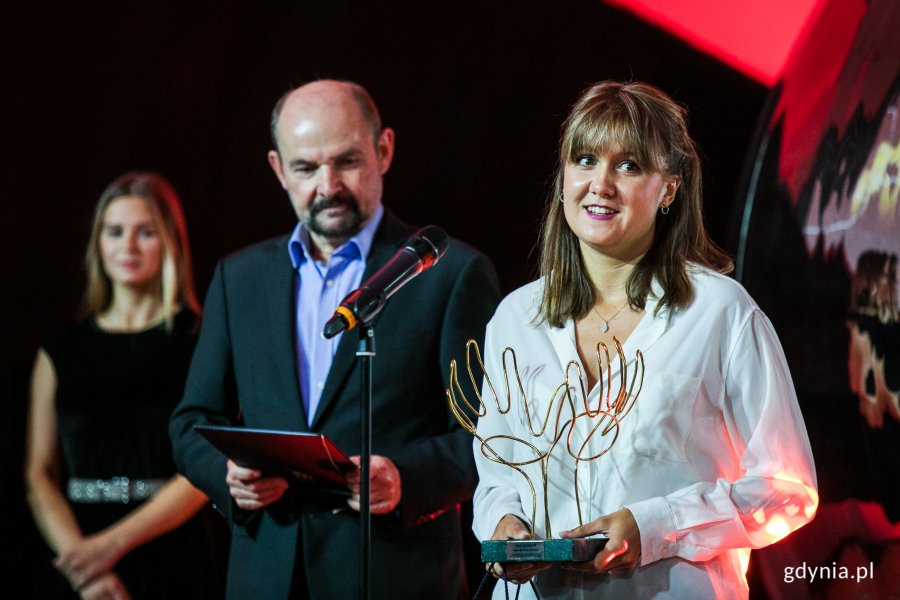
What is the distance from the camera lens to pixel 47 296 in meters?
4.17

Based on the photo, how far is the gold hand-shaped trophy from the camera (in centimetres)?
182

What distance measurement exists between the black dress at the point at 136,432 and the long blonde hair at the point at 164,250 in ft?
0.29

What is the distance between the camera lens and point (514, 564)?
1.86 meters

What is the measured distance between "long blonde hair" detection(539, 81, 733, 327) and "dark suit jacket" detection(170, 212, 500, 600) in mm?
655

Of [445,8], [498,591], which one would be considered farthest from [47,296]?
[498,591]

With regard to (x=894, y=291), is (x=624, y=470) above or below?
below

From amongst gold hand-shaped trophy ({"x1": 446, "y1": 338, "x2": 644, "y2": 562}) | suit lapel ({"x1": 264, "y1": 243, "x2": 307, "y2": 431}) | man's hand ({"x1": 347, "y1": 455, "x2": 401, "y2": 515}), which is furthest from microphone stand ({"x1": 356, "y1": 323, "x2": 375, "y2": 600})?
suit lapel ({"x1": 264, "y1": 243, "x2": 307, "y2": 431})

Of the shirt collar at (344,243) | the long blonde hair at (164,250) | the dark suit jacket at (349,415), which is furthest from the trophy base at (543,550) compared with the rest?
the long blonde hair at (164,250)

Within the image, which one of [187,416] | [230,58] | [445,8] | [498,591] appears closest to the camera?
[498,591]

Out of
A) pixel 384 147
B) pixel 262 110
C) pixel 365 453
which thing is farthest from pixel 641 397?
pixel 262 110

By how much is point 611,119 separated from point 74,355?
2365 millimetres

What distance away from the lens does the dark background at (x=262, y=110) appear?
3467 mm

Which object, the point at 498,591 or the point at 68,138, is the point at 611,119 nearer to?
the point at 498,591

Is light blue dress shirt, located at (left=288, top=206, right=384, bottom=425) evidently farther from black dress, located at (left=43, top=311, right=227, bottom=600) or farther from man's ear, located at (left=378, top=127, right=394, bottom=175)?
black dress, located at (left=43, top=311, right=227, bottom=600)
